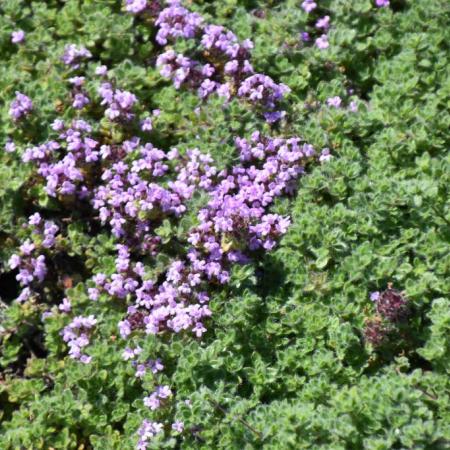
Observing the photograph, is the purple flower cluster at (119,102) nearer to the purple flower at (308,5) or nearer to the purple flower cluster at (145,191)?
the purple flower cluster at (145,191)

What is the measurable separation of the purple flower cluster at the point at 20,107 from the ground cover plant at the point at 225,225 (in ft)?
0.04

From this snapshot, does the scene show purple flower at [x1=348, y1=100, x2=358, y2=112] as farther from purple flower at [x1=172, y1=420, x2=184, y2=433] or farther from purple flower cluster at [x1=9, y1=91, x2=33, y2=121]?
purple flower at [x1=172, y1=420, x2=184, y2=433]

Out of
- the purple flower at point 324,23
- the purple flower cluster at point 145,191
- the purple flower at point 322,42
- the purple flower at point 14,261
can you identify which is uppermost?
the purple flower at point 324,23

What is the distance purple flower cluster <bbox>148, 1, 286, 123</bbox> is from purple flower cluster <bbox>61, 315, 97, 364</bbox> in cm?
140

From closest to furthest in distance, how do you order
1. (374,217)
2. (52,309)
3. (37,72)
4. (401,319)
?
(401,319)
(374,217)
(52,309)
(37,72)

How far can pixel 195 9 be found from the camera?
5.07 meters

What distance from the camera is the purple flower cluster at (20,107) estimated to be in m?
4.66

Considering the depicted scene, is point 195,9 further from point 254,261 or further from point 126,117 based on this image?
point 254,261

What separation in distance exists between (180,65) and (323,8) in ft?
3.24

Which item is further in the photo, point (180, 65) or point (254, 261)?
point (180, 65)

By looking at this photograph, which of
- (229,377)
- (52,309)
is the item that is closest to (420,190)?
(229,377)

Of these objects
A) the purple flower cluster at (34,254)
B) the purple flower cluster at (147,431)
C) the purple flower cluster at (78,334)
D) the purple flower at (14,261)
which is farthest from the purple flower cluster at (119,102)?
the purple flower cluster at (147,431)

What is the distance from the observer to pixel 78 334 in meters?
4.23

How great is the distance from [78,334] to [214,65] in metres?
1.73
